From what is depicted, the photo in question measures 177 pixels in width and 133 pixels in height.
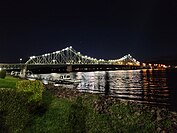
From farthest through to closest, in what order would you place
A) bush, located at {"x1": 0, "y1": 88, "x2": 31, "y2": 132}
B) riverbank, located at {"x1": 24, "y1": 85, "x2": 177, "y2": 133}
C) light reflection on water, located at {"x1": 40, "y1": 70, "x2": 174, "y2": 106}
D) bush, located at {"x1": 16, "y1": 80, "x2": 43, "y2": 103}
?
light reflection on water, located at {"x1": 40, "y1": 70, "x2": 174, "y2": 106}
bush, located at {"x1": 16, "y1": 80, "x2": 43, "y2": 103}
bush, located at {"x1": 0, "y1": 88, "x2": 31, "y2": 132}
riverbank, located at {"x1": 24, "y1": 85, "x2": 177, "y2": 133}

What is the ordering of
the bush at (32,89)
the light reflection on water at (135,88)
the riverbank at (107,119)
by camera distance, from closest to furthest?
Answer: the riverbank at (107,119) → the bush at (32,89) → the light reflection on water at (135,88)

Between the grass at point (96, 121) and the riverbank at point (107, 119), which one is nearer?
the riverbank at point (107, 119)

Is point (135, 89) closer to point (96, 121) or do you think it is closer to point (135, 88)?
point (135, 88)

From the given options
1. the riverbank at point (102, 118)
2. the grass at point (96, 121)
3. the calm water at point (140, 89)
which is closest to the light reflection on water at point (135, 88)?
the calm water at point (140, 89)

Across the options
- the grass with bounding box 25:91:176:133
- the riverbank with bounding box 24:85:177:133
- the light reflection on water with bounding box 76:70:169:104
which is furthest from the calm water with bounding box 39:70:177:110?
the grass with bounding box 25:91:176:133

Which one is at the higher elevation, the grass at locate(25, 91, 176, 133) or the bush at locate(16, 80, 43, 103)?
the bush at locate(16, 80, 43, 103)

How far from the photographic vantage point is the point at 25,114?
10312 mm

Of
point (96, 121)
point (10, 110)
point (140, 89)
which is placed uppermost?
point (10, 110)

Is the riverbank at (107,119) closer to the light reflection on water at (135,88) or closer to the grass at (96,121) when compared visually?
the grass at (96,121)

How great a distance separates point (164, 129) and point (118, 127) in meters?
1.85

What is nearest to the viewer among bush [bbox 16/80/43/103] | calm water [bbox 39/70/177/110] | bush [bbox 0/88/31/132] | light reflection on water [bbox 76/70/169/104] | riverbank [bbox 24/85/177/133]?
riverbank [bbox 24/85/177/133]

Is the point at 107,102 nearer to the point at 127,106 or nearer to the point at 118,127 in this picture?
the point at 127,106

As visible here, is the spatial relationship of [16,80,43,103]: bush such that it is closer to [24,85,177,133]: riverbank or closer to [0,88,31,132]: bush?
[24,85,177,133]: riverbank

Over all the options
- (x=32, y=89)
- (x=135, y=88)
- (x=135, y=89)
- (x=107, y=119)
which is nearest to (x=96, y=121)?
(x=107, y=119)
